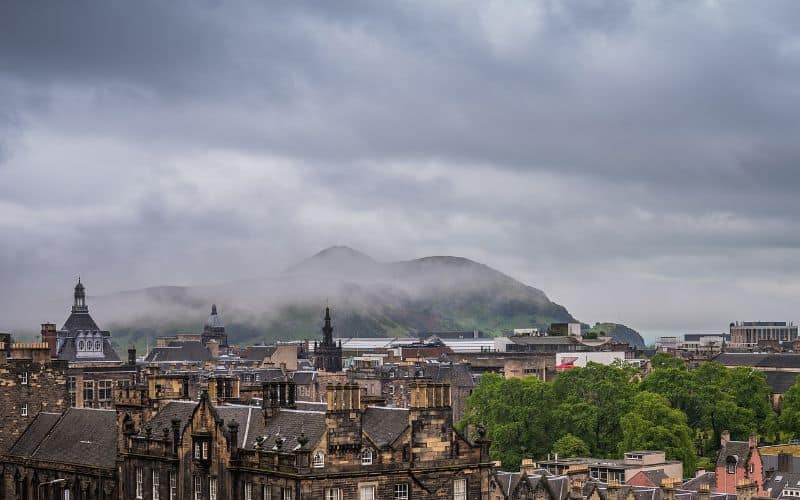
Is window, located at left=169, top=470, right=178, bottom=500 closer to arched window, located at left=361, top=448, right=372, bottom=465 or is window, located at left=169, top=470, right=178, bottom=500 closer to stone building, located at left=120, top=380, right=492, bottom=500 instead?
stone building, located at left=120, top=380, right=492, bottom=500

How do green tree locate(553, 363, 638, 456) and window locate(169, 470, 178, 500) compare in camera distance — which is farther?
green tree locate(553, 363, 638, 456)

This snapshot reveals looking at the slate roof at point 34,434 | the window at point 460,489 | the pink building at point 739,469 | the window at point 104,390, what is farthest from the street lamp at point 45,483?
the window at point 104,390

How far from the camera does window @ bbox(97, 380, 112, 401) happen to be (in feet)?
579

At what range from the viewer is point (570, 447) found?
→ 138 m

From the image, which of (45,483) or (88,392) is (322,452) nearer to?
(45,483)

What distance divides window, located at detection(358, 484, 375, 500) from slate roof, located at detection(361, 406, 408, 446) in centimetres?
253

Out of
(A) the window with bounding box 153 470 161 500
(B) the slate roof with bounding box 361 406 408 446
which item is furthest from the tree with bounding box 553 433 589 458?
(B) the slate roof with bounding box 361 406 408 446

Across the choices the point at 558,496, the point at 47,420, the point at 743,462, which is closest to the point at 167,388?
the point at 47,420

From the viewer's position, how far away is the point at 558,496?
101 meters

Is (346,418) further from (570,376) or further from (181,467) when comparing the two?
(570,376)

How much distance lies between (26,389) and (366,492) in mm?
43216

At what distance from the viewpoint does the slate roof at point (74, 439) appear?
309 feet

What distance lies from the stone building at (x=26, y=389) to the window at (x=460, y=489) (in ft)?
141

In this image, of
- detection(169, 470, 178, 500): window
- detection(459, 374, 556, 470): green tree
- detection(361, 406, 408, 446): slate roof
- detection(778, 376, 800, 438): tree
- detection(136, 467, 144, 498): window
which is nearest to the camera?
detection(361, 406, 408, 446): slate roof
